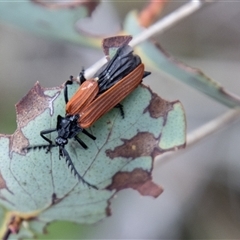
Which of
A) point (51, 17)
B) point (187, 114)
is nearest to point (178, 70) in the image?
point (51, 17)

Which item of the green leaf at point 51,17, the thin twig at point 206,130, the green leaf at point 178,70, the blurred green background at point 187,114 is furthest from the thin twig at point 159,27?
the blurred green background at point 187,114

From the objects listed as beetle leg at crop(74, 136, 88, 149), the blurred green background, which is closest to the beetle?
beetle leg at crop(74, 136, 88, 149)

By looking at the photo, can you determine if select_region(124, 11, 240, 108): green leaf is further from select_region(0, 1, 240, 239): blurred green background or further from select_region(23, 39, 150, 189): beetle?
select_region(0, 1, 240, 239): blurred green background

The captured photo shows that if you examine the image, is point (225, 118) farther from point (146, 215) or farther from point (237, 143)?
point (146, 215)

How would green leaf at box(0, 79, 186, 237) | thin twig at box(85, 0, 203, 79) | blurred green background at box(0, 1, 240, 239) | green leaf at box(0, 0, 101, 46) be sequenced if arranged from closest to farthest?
green leaf at box(0, 79, 186, 237) < thin twig at box(85, 0, 203, 79) < green leaf at box(0, 0, 101, 46) < blurred green background at box(0, 1, 240, 239)

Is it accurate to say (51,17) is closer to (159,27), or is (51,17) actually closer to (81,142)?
(159,27)

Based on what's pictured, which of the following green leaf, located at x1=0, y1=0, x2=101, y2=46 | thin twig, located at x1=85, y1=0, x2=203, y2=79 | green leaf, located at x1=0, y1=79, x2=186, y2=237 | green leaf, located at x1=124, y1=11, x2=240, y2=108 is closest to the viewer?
green leaf, located at x1=0, y1=79, x2=186, y2=237

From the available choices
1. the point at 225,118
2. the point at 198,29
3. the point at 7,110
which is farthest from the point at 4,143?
the point at 198,29
